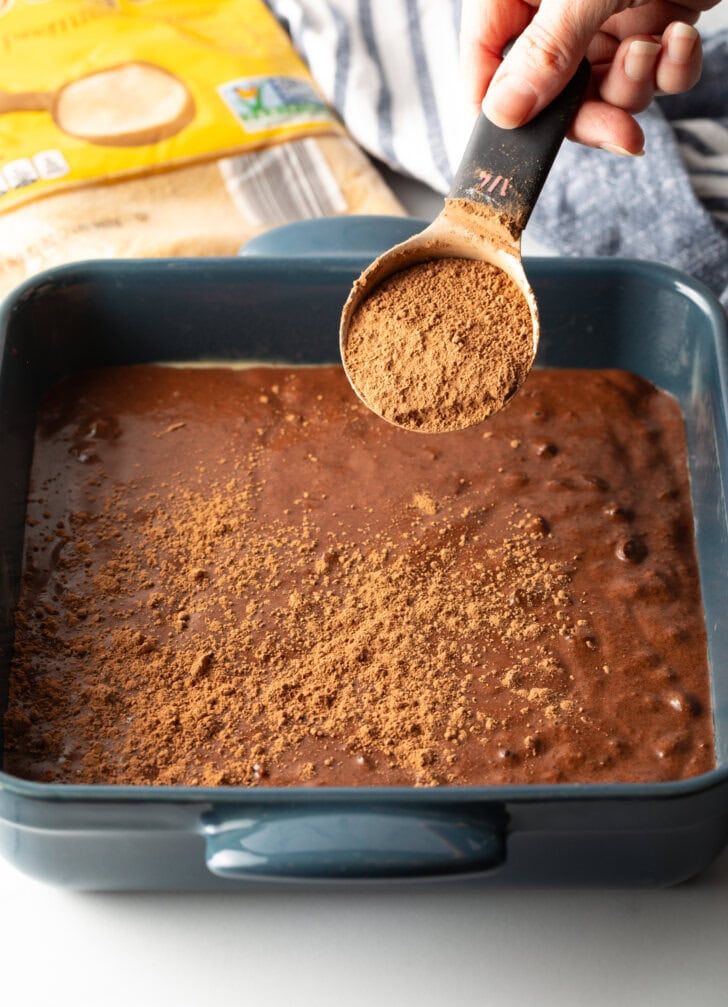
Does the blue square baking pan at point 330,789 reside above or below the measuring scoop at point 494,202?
below

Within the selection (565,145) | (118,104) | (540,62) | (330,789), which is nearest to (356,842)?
(330,789)

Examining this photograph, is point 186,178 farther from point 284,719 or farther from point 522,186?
point 284,719

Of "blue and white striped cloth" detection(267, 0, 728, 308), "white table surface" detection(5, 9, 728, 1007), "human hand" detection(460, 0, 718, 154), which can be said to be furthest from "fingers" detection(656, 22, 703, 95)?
"white table surface" detection(5, 9, 728, 1007)

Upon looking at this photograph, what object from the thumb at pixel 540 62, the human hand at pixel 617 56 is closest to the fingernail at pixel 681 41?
the human hand at pixel 617 56

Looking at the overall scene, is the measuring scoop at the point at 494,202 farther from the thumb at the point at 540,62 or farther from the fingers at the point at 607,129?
the fingers at the point at 607,129

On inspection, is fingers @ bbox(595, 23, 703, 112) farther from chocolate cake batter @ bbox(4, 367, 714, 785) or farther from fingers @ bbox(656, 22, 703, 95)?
chocolate cake batter @ bbox(4, 367, 714, 785)

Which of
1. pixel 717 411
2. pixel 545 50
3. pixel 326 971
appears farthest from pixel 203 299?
pixel 326 971

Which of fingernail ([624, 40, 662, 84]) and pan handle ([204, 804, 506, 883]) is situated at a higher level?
fingernail ([624, 40, 662, 84])

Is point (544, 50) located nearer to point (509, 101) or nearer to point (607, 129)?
point (509, 101)
